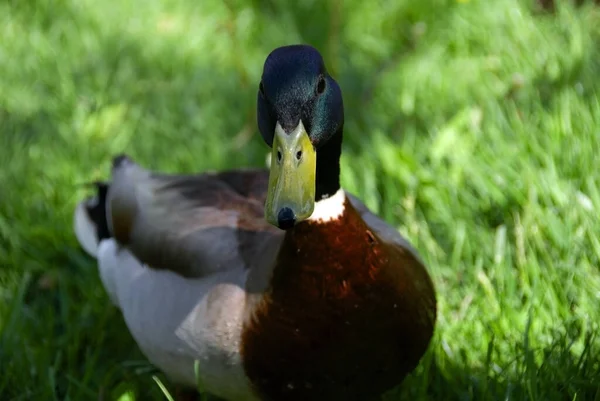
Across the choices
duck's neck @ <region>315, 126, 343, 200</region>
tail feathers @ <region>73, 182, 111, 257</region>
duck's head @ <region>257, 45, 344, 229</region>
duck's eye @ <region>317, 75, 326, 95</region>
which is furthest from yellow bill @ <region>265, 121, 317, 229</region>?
tail feathers @ <region>73, 182, 111, 257</region>

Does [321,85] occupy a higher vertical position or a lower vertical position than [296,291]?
higher

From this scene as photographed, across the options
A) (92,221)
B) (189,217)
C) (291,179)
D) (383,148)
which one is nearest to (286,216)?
(291,179)

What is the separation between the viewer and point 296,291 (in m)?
2.18

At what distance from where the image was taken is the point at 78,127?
13.3 feet

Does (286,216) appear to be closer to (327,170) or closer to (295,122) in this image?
(295,122)

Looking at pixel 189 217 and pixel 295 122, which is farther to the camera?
pixel 189 217

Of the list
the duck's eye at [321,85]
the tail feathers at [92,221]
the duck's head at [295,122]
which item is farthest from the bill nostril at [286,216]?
the tail feathers at [92,221]

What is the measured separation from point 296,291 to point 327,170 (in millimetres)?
294

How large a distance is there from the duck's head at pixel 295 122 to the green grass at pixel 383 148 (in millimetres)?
739

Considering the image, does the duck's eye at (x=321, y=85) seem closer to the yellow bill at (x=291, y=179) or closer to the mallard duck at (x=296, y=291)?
the mallard duck at (x=296, y=291)

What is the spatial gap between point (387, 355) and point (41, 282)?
4.81ft

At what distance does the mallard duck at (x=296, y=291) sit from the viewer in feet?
6.54

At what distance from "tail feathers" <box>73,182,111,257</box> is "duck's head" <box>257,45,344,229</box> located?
3.91 feet

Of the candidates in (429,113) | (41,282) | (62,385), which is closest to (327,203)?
(62,385)
